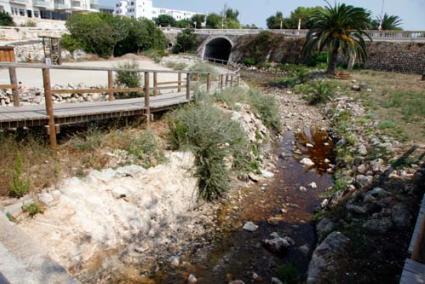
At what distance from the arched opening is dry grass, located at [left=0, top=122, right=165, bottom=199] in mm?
41549

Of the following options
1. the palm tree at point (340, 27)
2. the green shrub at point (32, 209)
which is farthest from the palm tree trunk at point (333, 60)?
the green shrub at point (32, 209)

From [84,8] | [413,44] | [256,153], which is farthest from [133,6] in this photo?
[256,153]

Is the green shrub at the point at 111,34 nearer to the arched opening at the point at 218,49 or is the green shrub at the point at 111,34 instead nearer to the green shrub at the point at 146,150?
the arched opening at the point at 218,49

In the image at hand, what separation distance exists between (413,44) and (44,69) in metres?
27.8

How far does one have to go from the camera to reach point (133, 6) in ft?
343

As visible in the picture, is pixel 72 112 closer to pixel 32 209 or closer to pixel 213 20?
pixel 32 209

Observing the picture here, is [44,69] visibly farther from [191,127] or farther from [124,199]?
[191,127]

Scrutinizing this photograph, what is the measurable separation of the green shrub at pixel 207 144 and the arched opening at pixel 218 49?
133 ft

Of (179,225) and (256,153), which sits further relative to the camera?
(256,153)

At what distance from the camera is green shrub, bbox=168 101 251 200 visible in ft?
18.9

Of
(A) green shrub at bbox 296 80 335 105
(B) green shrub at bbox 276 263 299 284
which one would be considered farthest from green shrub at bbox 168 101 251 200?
(A) green shrub at bbox 296 80 335 105

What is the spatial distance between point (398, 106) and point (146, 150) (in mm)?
11165

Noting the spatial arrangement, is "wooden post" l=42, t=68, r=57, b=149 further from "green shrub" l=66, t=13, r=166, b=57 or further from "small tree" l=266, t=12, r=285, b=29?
"small tree" l=266, t=12, r=285, b=29

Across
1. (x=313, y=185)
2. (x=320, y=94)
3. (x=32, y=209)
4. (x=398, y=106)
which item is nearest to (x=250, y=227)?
(x=313, y=185)
